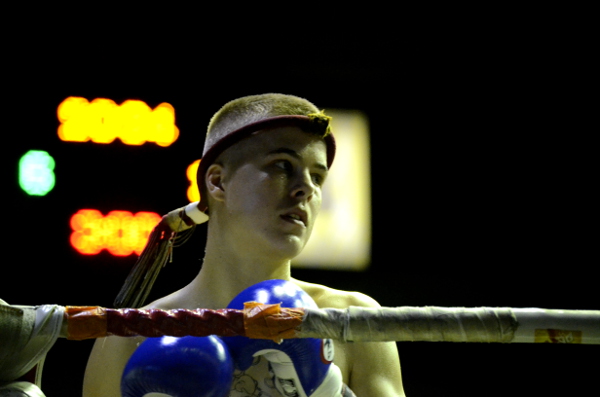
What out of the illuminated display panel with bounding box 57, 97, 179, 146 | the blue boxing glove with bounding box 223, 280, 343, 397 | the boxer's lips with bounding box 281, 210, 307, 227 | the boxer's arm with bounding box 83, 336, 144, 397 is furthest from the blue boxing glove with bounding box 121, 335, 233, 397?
the illuminated display panel with bounding box 57, 97, 179, 146

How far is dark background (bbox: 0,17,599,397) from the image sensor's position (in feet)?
14.5

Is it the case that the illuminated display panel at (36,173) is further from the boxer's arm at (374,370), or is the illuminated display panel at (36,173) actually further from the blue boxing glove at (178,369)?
the blue boxing glove at (178,369)

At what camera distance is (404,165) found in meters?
5.16

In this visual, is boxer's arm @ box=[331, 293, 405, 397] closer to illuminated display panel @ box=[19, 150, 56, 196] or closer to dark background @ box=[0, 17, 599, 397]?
dark background @ box=[0, 17, 599, 397]

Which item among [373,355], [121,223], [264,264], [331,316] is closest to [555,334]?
[331,316]

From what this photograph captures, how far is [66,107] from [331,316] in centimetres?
378

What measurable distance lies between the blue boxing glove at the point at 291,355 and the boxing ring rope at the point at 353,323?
0.16 m

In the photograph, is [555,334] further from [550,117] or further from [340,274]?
[550,117]

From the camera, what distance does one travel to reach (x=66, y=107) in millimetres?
4418

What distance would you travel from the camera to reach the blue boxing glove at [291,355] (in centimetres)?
126

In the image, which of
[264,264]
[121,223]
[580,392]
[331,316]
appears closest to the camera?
[331,316]

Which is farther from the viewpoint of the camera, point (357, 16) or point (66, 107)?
point (357, 16)

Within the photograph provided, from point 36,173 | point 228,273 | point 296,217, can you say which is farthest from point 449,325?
point 36,173

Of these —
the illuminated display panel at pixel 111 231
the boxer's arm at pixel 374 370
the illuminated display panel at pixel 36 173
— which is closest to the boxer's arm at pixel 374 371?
the boxer's arm at pixel 374 370
